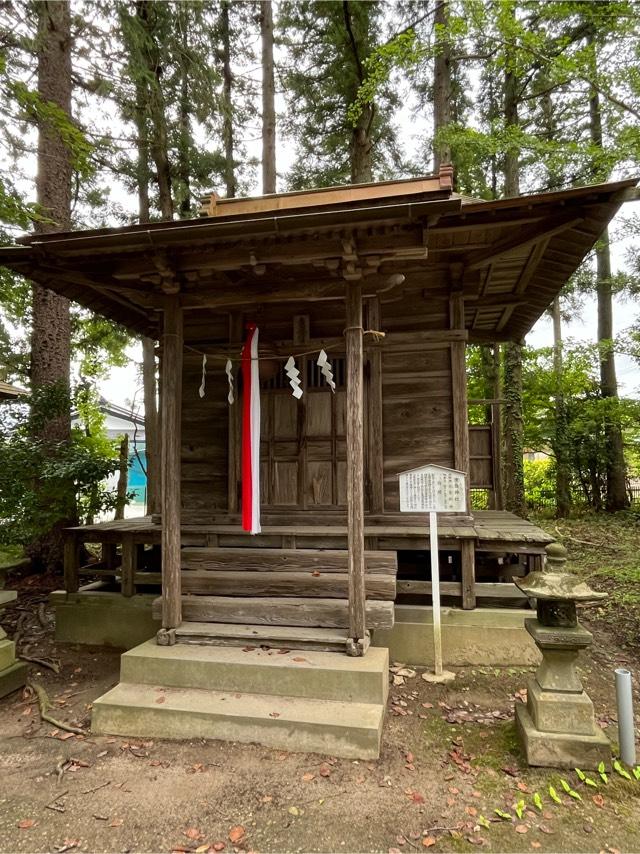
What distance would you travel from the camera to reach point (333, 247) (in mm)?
4215

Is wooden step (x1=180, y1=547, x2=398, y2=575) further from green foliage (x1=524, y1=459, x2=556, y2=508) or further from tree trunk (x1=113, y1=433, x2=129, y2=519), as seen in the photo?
green foliage (x1=524, y1=459, x2=556, y2=508)

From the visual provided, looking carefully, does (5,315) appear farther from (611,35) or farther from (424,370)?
(611,35)

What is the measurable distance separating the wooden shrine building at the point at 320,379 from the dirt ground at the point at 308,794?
95 centimetres

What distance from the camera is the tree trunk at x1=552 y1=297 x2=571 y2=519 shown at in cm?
1355

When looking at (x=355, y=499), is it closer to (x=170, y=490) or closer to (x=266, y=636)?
(x=266, y=636)

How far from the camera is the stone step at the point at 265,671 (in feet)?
12.4

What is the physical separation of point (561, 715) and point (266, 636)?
248cm

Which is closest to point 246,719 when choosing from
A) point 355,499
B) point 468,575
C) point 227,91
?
point 355,499

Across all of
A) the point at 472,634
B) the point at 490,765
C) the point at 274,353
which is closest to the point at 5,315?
the point at 274,353

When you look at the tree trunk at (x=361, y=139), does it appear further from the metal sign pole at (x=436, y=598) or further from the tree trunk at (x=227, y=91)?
the metal sign pole at (x=436, y=598)

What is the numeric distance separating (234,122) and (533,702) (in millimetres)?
13642

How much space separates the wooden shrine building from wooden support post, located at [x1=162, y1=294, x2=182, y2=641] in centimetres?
2

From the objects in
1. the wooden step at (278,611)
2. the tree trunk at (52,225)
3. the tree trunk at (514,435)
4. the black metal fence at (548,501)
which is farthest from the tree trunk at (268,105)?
the black metal fence at (548,501)

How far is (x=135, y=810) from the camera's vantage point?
291 cm
